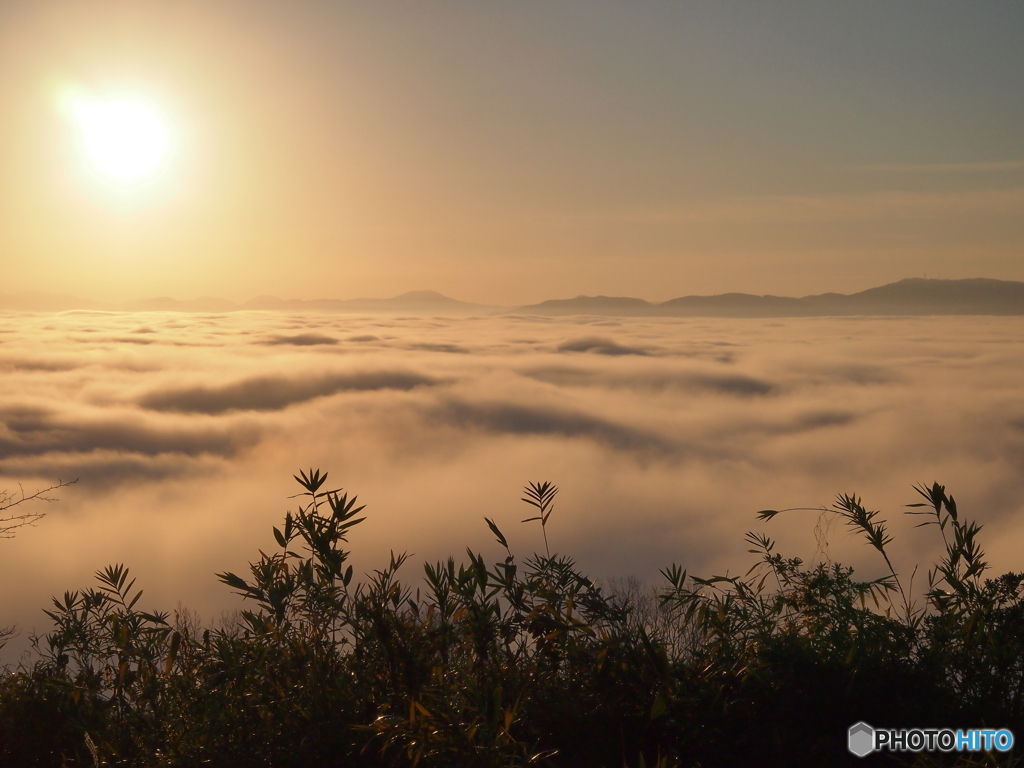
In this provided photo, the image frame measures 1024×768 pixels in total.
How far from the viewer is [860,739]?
339 centimetres

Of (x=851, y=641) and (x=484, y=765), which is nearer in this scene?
(x=484, y=765)

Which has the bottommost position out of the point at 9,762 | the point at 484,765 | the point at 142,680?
the point at 9,762

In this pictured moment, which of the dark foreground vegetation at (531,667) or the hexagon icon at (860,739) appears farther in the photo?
the dark foreground vegetation at (531,667)

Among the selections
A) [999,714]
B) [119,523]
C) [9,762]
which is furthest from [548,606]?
[119,523]

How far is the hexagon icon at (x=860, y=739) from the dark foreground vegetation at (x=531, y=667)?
1.5 inches

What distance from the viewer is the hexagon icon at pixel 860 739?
3320mm

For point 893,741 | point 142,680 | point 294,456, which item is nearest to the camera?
point 893,741

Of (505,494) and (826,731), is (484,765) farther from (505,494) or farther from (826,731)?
(505,494)

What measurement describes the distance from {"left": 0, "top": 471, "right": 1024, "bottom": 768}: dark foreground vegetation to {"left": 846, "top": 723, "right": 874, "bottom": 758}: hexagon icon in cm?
4

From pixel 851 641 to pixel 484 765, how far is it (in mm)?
1943

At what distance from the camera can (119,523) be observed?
148750mm

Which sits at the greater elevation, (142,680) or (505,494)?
(142,680)

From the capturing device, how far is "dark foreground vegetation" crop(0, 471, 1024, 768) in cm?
345

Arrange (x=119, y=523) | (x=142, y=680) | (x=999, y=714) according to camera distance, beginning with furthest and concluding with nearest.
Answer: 1. (x=119, y=523)
2. (x=142, y=680)
3. (x=999, y=714)
